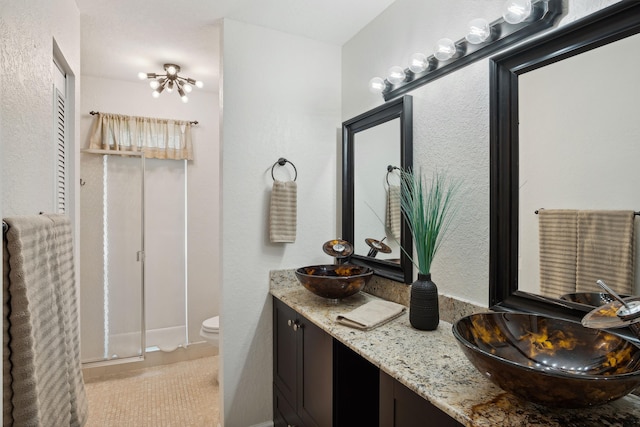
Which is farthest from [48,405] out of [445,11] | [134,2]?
[445,11]

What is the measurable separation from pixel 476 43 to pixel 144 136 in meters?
2.99

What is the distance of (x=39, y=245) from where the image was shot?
3.84ft

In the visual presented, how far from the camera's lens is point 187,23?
2.25 m

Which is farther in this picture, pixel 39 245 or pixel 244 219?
pixel 244 219

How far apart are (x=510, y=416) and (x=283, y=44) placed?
2.36 meters

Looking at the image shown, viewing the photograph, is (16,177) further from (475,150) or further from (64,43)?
(475,150)

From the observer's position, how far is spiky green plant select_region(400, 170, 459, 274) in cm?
153

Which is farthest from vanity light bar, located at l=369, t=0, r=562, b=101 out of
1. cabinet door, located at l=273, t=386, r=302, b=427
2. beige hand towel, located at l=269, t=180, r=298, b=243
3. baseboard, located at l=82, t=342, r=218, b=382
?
baseboard, located at l=82, t=342, r=218, b=382

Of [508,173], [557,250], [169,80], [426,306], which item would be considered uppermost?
[169,80]

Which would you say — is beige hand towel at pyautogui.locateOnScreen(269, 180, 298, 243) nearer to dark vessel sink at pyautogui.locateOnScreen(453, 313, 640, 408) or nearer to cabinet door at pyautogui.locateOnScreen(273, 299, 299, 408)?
cabinet door at pyautogui.locateOnScreen(273, 299, 299, 408)

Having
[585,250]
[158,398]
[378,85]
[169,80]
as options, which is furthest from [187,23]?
[158,398]

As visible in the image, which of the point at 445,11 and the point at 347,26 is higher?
the point at 347,26

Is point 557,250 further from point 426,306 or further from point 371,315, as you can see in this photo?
point 371,315

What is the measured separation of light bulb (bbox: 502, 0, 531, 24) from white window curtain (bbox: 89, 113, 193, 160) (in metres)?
2.94
